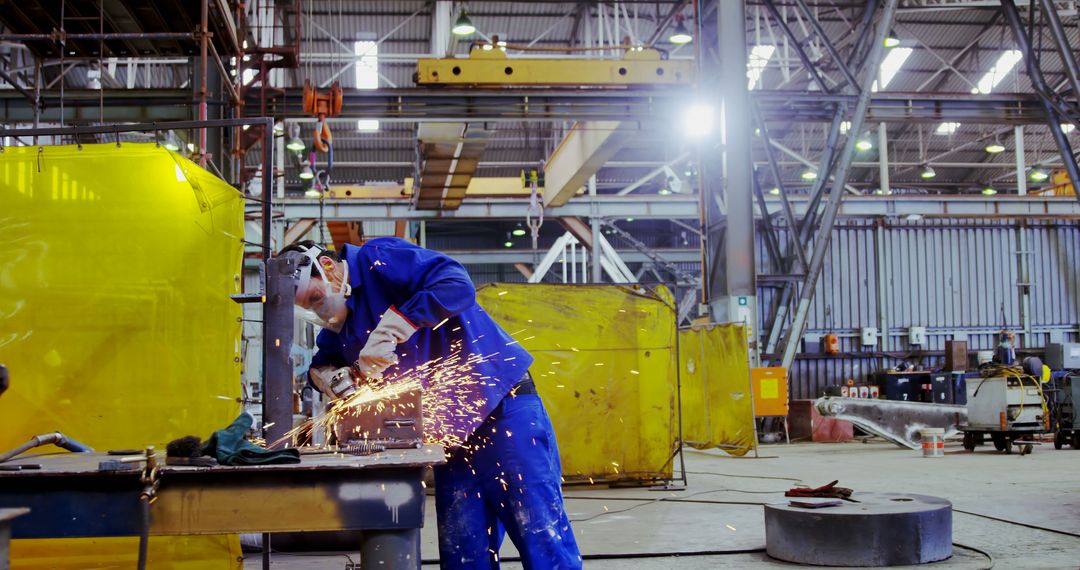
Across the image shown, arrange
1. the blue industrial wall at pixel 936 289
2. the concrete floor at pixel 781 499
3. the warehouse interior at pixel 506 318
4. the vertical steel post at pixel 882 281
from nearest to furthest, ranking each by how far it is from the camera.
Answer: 1. the warehouse interior at pixel 506 318
2. the concrete floor at pixel 781 499
3. the blue industrial wall at pixel 936 289
4. the vertical steel post at pixel 882 281

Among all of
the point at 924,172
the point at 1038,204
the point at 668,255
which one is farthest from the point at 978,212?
the point at 924,172

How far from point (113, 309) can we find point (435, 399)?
1.73m

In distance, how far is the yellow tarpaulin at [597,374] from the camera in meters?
8.06

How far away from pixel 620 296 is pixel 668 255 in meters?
14.1

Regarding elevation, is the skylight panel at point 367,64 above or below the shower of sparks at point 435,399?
above

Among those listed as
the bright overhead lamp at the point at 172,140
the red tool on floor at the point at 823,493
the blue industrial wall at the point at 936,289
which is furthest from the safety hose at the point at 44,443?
the blue industrial wall at the point at 936,289

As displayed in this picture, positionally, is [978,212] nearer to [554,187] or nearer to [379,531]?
[554,187]

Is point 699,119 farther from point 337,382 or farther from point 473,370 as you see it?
point 337,382

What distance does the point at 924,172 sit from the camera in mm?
27250

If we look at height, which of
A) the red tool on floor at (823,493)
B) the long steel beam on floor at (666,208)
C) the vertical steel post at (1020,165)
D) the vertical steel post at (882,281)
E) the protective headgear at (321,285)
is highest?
the vertical steel post at (1020,165)

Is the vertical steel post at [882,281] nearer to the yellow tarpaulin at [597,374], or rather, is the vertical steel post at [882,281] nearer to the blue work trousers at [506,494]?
the yellow tarpaulin at [597,374]

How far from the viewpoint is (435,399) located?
135 inches

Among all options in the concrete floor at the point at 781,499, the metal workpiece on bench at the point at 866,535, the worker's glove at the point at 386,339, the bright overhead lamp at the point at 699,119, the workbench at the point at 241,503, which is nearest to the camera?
the workbench at the point at 241,503

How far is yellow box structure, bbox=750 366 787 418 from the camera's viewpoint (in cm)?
1314
